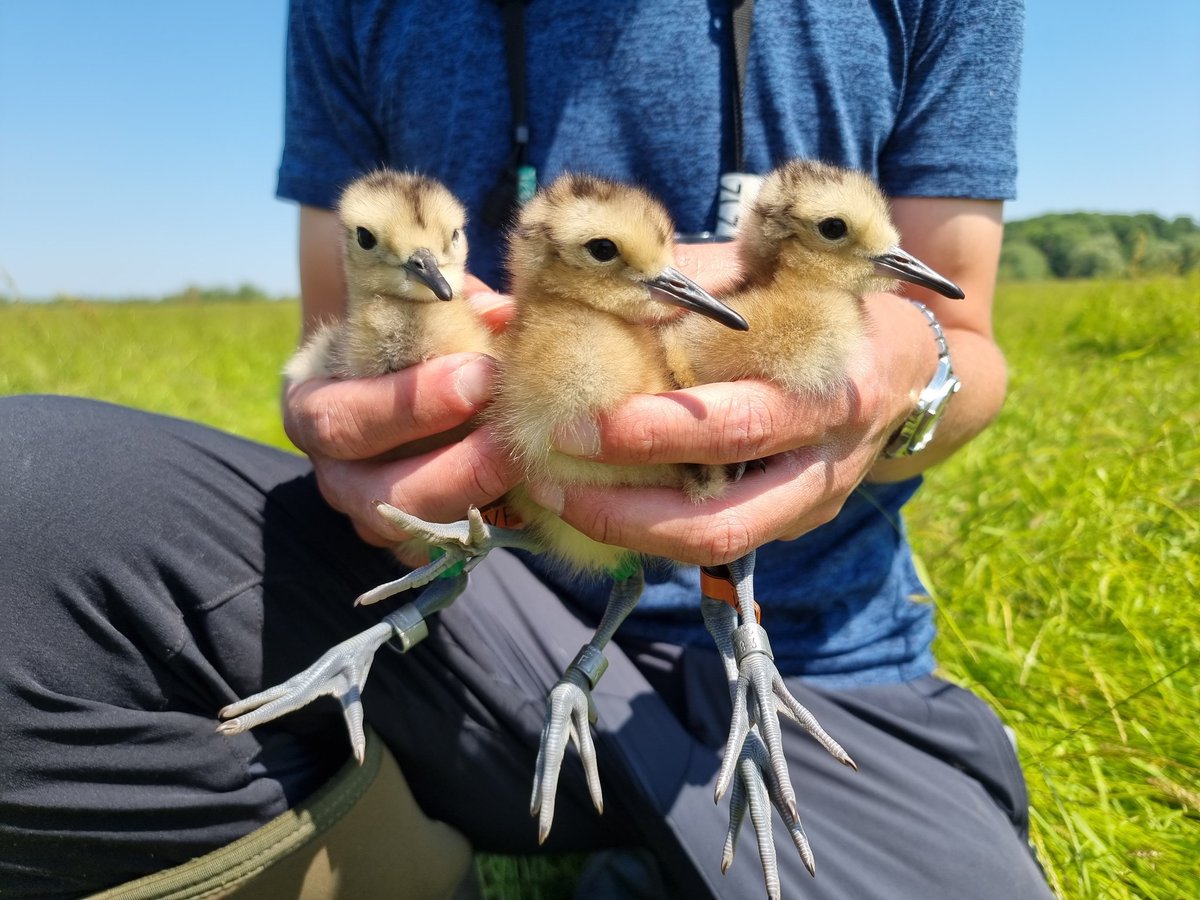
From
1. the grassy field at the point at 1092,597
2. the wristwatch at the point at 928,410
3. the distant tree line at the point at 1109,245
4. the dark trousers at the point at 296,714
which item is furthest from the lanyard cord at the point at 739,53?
the distant tree line at the point at 1109,245

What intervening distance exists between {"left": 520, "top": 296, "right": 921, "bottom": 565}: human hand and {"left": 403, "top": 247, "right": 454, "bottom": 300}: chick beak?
1.31ft

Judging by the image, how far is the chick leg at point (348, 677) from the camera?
1214 millimetres

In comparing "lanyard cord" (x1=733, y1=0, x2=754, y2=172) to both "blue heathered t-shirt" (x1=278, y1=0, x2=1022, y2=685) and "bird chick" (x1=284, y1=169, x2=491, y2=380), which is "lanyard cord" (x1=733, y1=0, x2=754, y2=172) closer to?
"blue heathered t-shirt" (x1=278, y1=0, x2=1022, y2=685)

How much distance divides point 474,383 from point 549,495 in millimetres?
209

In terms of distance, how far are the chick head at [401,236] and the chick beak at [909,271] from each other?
0.72 metres

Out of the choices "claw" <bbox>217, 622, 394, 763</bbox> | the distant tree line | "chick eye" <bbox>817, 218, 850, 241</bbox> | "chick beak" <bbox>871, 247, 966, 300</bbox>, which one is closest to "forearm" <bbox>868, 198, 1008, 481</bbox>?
"chick beak" <bbox>871, 247, 966, 300</bbox>

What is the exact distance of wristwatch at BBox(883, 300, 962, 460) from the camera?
1.49m

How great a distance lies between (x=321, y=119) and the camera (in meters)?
2.02

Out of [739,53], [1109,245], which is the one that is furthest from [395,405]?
[1109,245]

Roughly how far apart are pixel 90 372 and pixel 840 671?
22.7 feet

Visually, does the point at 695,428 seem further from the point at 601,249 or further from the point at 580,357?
the point at 601,249

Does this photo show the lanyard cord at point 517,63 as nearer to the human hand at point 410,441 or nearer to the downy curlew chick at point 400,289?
the downy curlew chick at point 400,289

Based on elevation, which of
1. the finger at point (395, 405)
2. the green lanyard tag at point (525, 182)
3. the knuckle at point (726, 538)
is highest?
the green lanyard tag at point (525, 182)

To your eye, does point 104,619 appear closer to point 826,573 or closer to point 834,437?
point 834,437
